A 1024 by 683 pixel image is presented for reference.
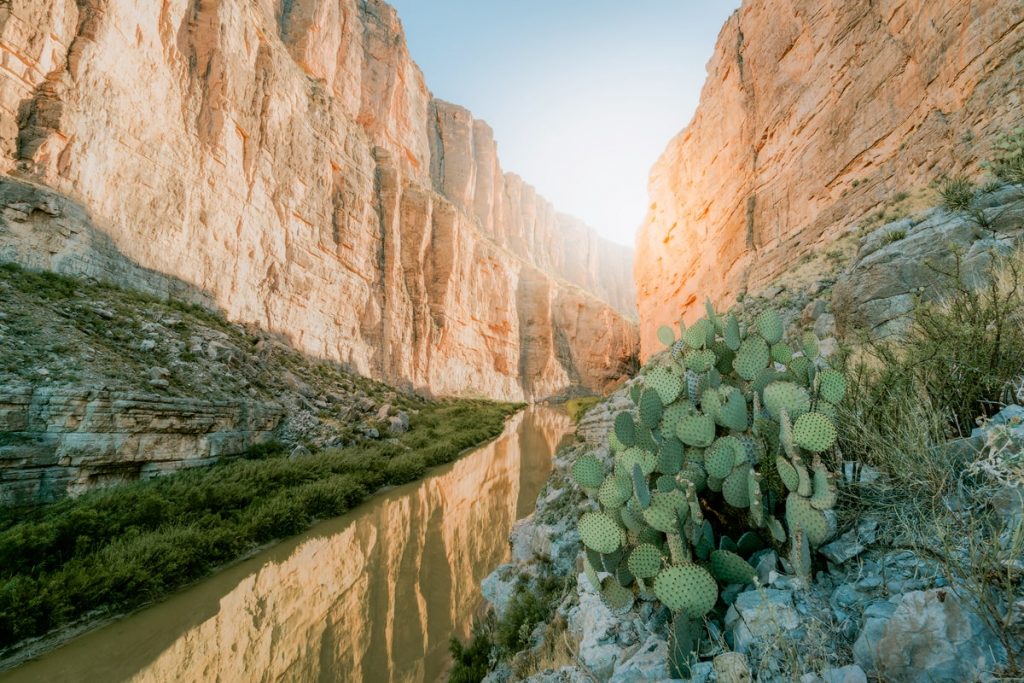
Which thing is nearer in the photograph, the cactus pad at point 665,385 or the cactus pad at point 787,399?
the cactus pad at point 787,399

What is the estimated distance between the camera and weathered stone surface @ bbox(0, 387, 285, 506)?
7.43 metres

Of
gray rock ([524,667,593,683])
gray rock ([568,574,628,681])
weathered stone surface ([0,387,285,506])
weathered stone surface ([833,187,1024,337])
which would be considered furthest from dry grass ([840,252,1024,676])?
weathered stone surface ([0,387,285,506])

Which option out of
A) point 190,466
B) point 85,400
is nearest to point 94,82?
point 85,400

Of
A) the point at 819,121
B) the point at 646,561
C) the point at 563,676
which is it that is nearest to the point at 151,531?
the point at 563,676

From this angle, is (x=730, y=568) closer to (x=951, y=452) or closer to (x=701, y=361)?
(x=951, y=452)

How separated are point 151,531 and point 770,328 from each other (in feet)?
33.5

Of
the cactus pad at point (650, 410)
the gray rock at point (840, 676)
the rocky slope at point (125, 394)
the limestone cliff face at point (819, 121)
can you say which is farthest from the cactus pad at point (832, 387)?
the limestone cliff face at point (819, 121)

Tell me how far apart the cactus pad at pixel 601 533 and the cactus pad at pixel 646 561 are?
270mm

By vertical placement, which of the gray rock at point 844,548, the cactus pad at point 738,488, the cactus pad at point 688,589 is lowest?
the cactus pad at point 688,589

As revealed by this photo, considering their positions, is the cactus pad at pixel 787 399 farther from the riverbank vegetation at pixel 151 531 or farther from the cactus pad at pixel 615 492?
the riverbank vegetation at pixel 151 531

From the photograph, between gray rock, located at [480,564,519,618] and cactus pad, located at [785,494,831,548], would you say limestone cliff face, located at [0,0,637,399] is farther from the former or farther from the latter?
cactus pad, located at [785,494,831,548]

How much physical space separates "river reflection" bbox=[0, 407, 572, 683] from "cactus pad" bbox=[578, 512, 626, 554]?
4064mm

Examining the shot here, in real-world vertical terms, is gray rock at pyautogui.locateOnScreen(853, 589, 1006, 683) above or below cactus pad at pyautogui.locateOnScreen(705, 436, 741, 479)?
below

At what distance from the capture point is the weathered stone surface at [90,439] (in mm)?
7430
